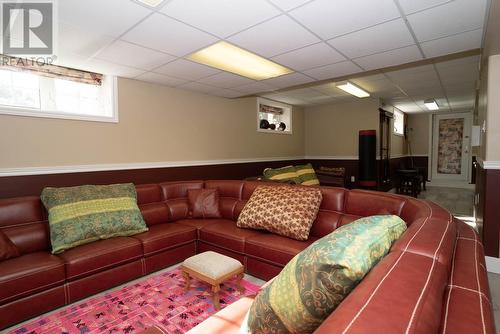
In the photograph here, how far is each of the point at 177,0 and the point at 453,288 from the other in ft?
7.07

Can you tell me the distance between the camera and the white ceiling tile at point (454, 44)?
7.68 ft

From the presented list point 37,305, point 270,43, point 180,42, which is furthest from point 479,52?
point 37,305

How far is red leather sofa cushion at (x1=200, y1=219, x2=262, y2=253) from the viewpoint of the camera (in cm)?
263

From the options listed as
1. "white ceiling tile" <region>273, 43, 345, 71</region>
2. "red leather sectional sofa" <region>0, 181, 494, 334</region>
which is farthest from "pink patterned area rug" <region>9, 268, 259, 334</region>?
"white ceiling tile" <region>273, 43, 345, 71</region>

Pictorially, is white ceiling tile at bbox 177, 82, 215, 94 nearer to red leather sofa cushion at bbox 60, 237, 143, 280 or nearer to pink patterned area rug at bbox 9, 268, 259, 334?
red leather sofa cushion at bbox 60, 237, 143, 280

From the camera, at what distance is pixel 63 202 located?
2447 millimetres

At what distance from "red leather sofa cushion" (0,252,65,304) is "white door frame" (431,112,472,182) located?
1009 centimetres

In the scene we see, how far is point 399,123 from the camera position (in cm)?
809

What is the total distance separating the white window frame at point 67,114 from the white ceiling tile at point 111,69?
6.8 inches

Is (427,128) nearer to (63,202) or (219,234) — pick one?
(219,234)

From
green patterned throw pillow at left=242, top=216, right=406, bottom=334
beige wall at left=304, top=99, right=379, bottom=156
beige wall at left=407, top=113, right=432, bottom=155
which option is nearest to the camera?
green patterned throw pillow at left=242, top=216, right=406, bottom=334

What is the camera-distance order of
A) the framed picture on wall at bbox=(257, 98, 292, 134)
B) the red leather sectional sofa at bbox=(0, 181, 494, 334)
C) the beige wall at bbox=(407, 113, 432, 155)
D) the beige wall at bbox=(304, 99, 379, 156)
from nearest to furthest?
the red leather sectional sofa at bbox=(0, 181, 494, 334) < the framed picture on wall at bbox=(257, 98, 292, 134) < the beige wall at bbox=(304, 99, 379, 156) < the beige wall at bbox=(407, 113, 432, 155)

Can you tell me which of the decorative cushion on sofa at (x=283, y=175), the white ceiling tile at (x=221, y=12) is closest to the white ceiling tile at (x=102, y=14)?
the white ceiling tile at (x=221, y=12)
